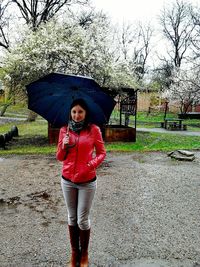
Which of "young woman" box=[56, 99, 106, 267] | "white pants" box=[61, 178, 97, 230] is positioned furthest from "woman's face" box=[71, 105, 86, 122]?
"white pants" box=[61, 178, 97, 230]

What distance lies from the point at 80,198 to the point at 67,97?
1185mm

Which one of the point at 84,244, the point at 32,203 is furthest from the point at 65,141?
the point at 32,203

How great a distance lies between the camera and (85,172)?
3.20 meters

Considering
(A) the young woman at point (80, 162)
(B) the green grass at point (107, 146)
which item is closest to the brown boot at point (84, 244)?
(A) the young woman at point (80, 162)

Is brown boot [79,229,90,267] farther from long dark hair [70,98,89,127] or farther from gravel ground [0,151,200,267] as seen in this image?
long dark hair [70,98,89,127]

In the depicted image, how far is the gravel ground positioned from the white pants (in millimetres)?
634

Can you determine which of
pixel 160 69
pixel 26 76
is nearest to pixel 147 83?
pixel 160 69

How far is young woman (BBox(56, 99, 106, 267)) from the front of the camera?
10.5 ft

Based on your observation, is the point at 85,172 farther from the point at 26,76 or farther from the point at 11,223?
the point at 26,76

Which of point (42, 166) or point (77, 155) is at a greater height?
point (77, 155)

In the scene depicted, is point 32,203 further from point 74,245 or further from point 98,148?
point 98,148

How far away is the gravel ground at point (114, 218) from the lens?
3729 millimetres

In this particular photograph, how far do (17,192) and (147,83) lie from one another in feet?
132

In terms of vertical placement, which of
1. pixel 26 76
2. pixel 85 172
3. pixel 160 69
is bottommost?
pixel 85 172
